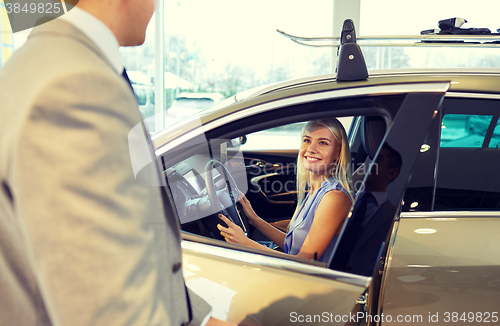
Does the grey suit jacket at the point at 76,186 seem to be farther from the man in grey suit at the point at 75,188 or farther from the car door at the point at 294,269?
the car door at the point at 294,269

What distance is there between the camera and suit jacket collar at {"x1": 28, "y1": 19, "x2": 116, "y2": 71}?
45 centimetres

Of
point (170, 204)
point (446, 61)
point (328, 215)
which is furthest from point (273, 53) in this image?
point (170, 204)

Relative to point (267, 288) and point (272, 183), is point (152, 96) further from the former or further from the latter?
point (267, 288)

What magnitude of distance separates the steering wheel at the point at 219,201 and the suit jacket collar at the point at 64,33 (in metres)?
1.02

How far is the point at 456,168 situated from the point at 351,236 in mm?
501

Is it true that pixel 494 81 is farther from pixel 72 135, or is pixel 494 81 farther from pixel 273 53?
pixel 273 53

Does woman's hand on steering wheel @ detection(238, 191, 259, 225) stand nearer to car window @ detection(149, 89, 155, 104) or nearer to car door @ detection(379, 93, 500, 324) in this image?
car door @ detection(379, 93, 500, 324)

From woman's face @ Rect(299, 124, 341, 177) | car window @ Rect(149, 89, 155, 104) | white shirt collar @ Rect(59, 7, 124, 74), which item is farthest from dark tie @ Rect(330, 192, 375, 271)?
car window @ Rect(149, 89, 155, 104)

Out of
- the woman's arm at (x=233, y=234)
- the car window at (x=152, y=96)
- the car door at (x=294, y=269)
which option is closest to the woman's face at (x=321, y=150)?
the car door at (x=294, y=269)

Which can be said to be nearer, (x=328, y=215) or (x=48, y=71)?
(x=48, y=71)

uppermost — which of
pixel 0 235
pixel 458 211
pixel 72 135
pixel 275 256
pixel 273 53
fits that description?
pixel 273 53

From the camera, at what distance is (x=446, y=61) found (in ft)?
20.5

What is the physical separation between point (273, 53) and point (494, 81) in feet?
20.2

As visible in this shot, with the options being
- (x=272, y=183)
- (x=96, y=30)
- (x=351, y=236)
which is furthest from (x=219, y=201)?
(x=96, y=30)
